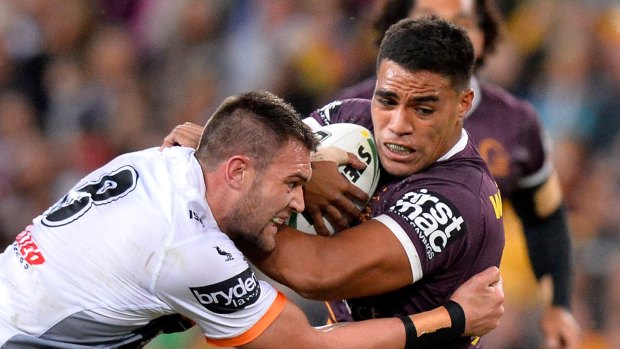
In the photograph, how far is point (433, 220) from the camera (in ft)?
11.3

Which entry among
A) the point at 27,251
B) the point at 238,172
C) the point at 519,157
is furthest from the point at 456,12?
the point at 27,251

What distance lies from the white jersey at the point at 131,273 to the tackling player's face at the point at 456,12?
2.04 metres

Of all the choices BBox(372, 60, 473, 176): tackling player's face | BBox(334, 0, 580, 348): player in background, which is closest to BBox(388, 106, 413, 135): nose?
BBox(372, 60, 473, 176): tackling player's face

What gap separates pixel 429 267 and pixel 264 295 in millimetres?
575

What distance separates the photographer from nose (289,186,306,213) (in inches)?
134

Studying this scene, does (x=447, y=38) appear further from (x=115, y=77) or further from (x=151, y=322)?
(x=115, y=77)

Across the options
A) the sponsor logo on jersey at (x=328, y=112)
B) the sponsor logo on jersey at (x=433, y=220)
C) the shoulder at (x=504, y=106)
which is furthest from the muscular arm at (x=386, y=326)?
the shoulder at (x=504, y=106)

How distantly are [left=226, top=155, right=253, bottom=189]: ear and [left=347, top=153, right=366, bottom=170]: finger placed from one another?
46 centimetres

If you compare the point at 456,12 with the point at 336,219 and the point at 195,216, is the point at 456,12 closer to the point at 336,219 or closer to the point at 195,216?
the point at 336,219

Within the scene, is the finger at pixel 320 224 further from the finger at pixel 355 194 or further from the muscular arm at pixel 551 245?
the muscular arm at pixel 551 245

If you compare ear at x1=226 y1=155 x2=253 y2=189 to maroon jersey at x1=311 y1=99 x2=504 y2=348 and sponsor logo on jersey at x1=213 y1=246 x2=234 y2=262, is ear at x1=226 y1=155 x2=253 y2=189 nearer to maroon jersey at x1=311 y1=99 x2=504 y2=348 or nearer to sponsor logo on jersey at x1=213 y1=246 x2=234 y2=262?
sponsor logo on jersey at x1=213 y1=246 x2=234 y2=262

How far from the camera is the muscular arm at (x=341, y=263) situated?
338 cm

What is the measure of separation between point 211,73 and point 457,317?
527 cm

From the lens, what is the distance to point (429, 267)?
137 inches
